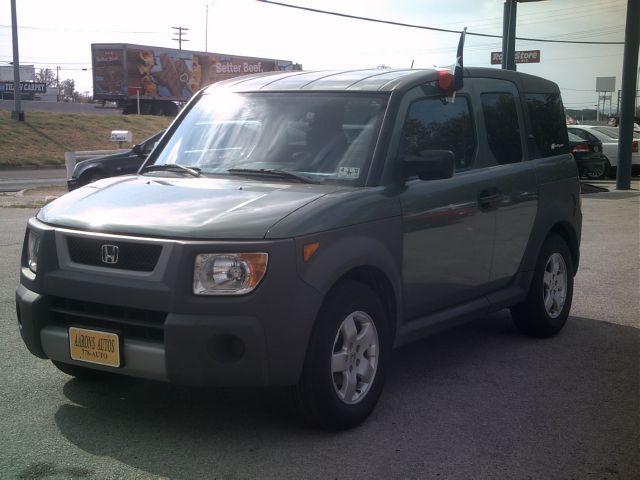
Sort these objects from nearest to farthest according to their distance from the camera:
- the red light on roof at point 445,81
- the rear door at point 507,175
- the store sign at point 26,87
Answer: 1. the red light on roof at point 445,81
2. the rear door at point 507,175
3. the store sign at point 26,87

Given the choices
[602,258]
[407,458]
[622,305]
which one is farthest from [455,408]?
[602,258]

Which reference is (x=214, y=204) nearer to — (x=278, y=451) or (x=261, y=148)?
(x=261, y=148)

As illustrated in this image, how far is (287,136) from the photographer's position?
16.8 ft

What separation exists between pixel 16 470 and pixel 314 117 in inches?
104

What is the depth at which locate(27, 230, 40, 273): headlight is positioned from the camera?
445 centimetres

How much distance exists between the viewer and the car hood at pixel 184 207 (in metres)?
4.04

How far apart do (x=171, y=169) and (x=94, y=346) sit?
152 centimetres

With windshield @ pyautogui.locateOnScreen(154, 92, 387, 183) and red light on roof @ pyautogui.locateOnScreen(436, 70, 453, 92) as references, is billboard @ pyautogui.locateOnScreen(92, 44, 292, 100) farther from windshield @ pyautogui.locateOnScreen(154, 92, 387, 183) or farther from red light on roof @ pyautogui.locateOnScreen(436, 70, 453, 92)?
red light on roof @ pyautogui.locateOnScreen(436, 70, 453, 92)

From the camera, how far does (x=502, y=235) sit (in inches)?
229

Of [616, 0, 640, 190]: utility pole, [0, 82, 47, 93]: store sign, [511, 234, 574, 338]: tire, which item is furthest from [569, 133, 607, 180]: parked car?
[0, 82, 47, 93]: store sign

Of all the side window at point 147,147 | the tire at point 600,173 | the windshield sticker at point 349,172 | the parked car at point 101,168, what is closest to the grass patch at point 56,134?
the parked car at point 101,168

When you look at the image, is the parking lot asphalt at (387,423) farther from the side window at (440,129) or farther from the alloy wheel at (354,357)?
the side window at (440,129)

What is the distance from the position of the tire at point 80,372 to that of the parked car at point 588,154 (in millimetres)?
20298

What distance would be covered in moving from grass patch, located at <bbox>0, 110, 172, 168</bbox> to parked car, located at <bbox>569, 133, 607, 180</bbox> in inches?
759
